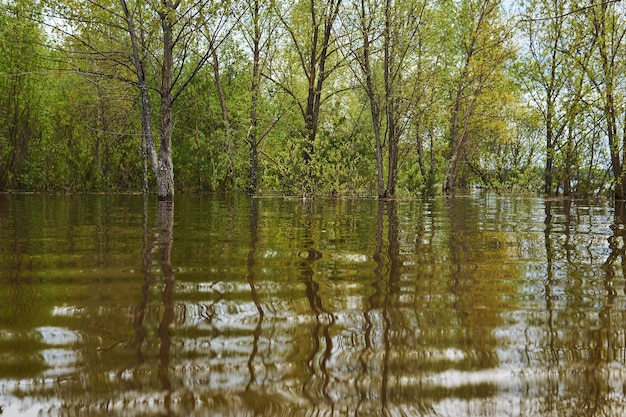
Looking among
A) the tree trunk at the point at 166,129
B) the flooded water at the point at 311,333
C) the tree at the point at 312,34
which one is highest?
the tree at the point at 312,34

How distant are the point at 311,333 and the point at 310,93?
1930 cm

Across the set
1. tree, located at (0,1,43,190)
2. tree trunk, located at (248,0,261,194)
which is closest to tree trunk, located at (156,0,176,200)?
tree trunk, located at (248,0,261,194)

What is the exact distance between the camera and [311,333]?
238 centimetres

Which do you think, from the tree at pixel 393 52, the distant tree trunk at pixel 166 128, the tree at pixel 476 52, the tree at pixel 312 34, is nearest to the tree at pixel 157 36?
the distant tree trunk at pixel 166 128

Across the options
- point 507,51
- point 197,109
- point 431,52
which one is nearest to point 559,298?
point 431,52

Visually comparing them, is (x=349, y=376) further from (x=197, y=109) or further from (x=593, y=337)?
(x=197, y=109)

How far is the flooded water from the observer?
1.68m

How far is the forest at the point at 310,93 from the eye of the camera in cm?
1666

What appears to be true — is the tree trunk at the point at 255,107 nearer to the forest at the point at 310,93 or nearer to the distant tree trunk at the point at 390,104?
the forest at the point at 310,93

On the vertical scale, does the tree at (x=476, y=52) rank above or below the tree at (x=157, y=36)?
above

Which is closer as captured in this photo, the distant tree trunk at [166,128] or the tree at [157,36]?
the tree at [157,36]

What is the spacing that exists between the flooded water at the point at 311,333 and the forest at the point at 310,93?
8811 millimetres

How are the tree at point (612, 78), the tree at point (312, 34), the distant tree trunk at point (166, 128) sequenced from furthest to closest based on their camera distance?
1. the tree at point (312, 34)
2. the tree at point (612, 78)
3. the distant tree trunk at point (166, 128)

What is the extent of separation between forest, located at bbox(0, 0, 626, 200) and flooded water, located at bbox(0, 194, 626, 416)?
8.81 meters
